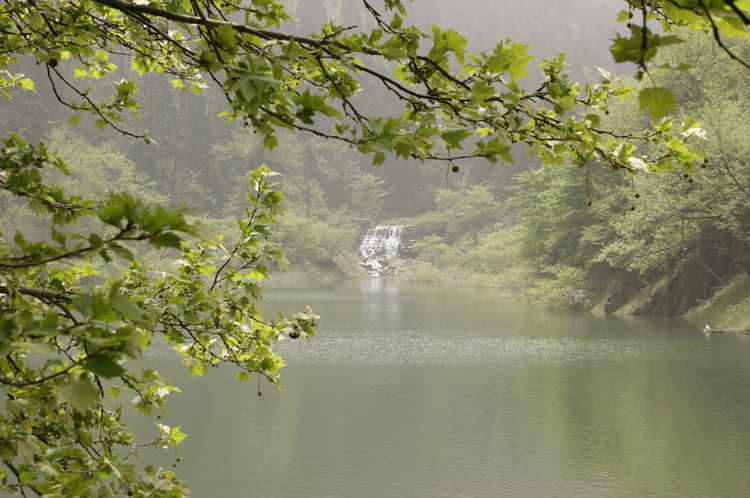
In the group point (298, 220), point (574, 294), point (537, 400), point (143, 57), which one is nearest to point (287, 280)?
point (298, 220)

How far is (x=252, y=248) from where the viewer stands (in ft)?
9.08

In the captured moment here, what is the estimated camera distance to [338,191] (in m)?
48.8

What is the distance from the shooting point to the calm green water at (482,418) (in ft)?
22.3

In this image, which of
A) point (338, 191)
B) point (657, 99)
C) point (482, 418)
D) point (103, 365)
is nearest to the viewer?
point (657, 99)

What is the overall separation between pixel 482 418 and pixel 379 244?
31.8m

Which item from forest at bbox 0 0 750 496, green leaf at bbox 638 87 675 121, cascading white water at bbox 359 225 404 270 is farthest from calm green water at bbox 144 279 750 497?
cascading white water at bbox 359 225 404 270

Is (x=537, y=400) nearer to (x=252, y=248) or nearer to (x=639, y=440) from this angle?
(x=639, y=440)

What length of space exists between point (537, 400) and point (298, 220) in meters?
26.5

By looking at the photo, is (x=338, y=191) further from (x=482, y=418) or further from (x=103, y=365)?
(x=103, y=365)

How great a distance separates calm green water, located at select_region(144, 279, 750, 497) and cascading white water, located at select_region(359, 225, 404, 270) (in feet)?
79.0

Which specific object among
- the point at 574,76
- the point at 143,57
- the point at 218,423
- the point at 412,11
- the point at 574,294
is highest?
the point at 412,11

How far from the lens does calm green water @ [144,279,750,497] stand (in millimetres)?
6809

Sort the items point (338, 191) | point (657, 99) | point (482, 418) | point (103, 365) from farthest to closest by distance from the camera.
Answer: point (338, 191), point (482, 418), point (103, 365), point (657, 99)

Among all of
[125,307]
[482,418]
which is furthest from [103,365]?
[482,418]
